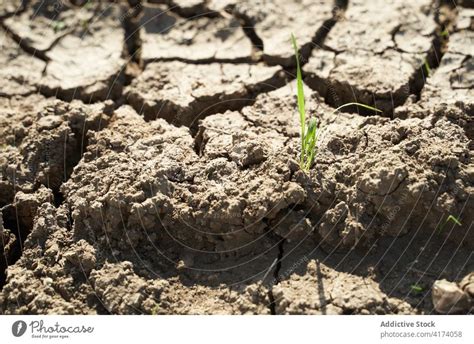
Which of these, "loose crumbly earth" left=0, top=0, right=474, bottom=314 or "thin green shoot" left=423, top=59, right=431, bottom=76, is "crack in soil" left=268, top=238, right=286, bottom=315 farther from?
"thin green shoot" left=423, top=59, right=431, bottom=76

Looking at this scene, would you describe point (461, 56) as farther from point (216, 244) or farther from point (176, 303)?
point (176, 303)

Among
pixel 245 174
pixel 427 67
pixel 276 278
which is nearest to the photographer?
pixel 276 278

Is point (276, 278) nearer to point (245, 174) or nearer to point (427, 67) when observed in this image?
point (245, 174)

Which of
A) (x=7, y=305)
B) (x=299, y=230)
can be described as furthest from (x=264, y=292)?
(x=7, y=305)
